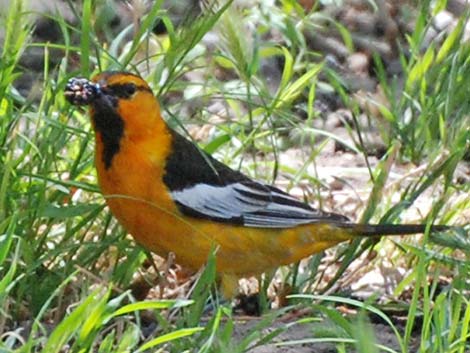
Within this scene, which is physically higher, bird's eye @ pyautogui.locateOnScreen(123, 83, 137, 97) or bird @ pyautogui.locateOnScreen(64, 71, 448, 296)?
bird's eye @ pyautogui.locateOnScreen(123, 83, 137, 97)

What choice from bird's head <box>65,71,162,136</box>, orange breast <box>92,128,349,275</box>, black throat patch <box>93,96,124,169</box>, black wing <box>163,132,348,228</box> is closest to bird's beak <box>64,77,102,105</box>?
bird's head <box>65,71,162,136</box>

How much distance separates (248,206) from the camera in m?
5.07

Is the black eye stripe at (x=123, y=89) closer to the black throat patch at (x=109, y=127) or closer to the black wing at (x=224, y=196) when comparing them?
the black throat patch at (x=109, y=127)

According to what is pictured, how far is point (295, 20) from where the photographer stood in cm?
666

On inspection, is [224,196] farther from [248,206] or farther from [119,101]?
[119,101]

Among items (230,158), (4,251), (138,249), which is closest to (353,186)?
(230,158)

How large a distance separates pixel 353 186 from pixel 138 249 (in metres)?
1.52

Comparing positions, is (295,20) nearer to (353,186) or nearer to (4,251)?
(353,186)

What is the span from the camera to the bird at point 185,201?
4.79 metres

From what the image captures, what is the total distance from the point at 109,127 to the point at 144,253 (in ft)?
1.48

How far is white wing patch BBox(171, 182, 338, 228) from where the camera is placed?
494cm

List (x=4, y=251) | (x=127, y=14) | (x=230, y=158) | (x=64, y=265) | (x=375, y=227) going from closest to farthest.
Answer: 1. (x=4, y=251)
2. (x=64, y=265)
3. (x=375, y=227)
4. (x=230, y=158)
5. (x=127, y=14)

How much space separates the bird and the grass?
0.07m

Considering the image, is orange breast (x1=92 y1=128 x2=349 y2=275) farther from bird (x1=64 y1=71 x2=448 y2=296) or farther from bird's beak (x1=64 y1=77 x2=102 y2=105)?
bird's beak (x1=64 y1=77 x2=102 y2=105)
